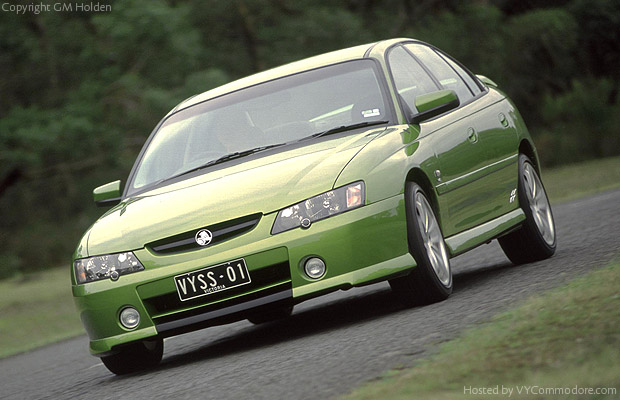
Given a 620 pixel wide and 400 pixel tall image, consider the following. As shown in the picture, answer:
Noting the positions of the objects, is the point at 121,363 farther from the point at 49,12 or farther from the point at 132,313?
the point at 49,12

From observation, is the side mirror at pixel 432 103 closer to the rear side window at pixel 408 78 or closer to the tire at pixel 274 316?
the rear side window at pixel 408 78

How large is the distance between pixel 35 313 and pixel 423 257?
1130 centimetres

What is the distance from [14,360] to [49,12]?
15849 millimetres

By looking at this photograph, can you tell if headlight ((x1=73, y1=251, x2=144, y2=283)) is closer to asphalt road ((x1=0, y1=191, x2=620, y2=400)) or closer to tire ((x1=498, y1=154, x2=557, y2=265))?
asphalt road ((x1=0, y1=191, x2=620, y2=400))

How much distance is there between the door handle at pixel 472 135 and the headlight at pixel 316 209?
5.50 feet

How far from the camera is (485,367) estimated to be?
455 centimetres

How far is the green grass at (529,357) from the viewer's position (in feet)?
13.8

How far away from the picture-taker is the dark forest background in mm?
22547

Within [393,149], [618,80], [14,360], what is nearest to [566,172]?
[618,80]

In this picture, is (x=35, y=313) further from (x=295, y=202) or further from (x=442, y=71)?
(x=295, y=202)

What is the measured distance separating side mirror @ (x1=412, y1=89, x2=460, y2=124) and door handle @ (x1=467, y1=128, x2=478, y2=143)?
0.52 m

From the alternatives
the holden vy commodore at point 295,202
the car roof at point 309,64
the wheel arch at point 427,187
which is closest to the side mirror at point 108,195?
the holden vy commodore at point 295,202

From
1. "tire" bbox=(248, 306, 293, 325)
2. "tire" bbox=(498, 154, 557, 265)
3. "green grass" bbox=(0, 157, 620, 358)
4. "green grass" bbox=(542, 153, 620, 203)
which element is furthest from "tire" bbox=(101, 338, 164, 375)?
"green grass" bbox=(542, 153, 620, 203)

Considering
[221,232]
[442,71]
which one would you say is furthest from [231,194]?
[442,71]
